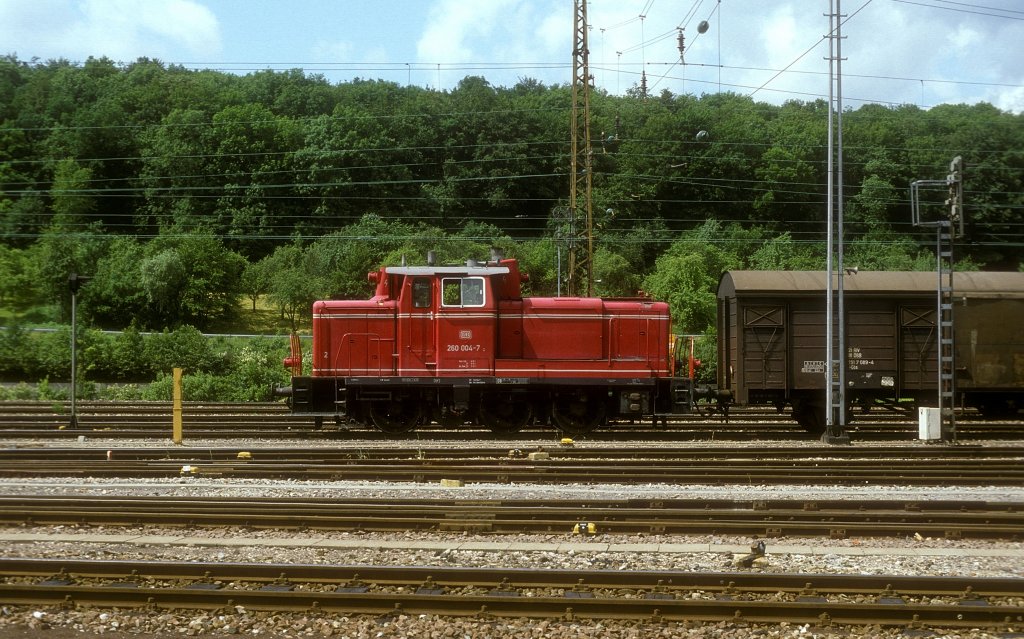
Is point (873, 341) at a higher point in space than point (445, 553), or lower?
higher

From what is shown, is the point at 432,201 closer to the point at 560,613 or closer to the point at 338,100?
the point at 338,100

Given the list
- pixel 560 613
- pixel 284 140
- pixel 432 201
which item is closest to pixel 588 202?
pixel 560 613

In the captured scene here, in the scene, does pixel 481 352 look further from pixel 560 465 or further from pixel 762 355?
pixel 762 355

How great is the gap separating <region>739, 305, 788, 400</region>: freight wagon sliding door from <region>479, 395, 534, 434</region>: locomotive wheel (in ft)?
17.2

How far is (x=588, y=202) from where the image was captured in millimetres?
30469

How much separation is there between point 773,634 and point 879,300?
15.7 meters

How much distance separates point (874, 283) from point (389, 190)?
2125 inches

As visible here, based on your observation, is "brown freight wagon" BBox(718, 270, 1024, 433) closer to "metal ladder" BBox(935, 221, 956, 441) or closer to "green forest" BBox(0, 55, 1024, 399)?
"metal ladder" BBox(935, 221, 956, 441)

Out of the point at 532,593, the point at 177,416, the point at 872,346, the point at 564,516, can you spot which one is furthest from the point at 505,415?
the point at 532,593

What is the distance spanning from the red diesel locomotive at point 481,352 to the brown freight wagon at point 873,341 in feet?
7.82

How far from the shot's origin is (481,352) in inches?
770

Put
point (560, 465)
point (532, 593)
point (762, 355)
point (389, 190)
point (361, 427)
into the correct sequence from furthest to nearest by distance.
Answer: point (389, 190), point (361, 427), point (762, 355), point (560, 465), point (532, 593)

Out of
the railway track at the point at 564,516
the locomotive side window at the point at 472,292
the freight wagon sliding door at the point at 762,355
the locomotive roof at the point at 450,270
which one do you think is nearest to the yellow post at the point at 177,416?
the locomotive roof at the point at 450,270

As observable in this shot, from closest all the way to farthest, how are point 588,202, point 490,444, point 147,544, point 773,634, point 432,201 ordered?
point 773,634, point 147,544, point 490,444, point 588,202, point 432,201
